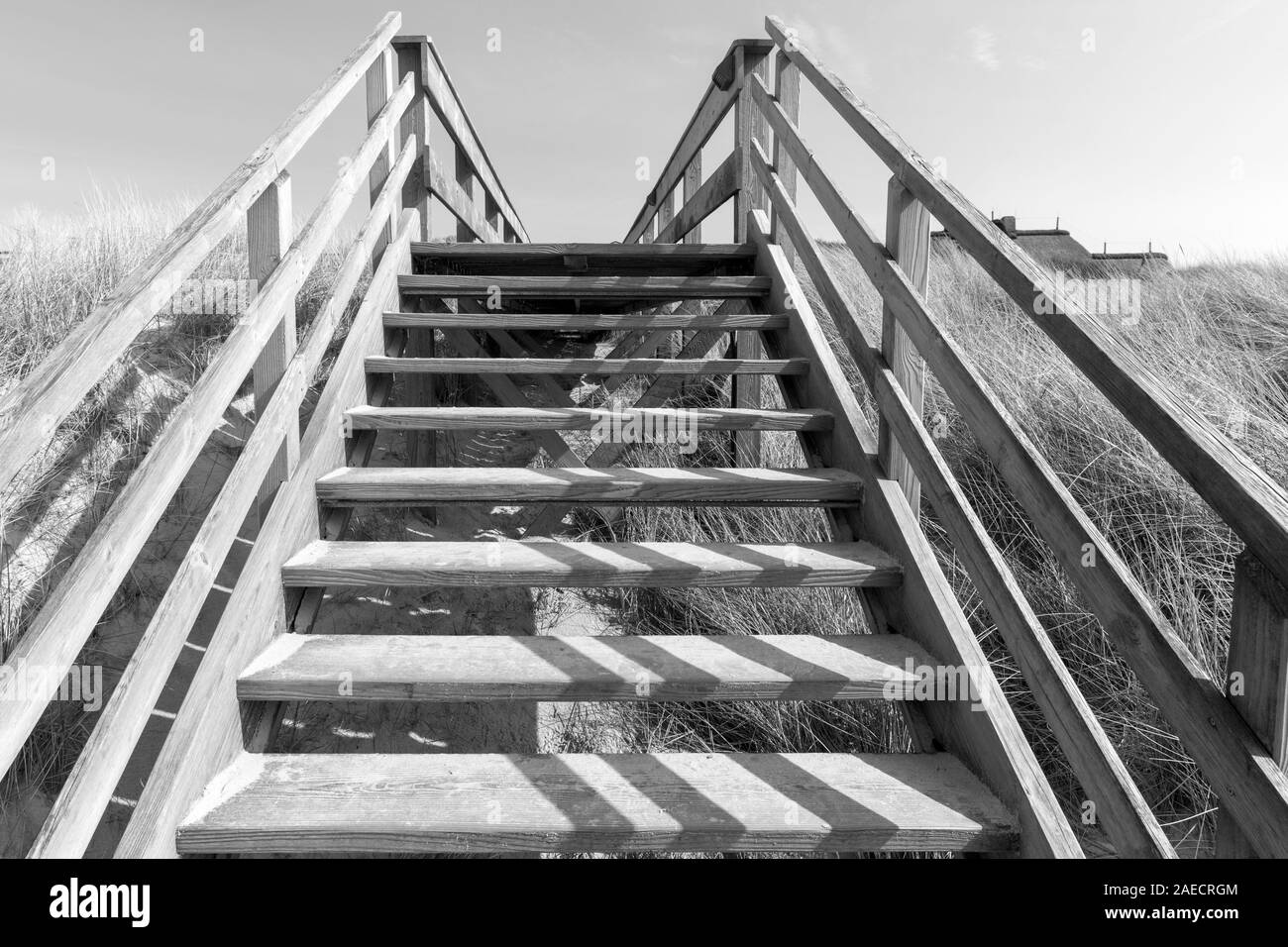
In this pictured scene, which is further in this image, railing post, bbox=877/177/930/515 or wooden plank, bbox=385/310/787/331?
wooden plank, bbox=385/310/787/331

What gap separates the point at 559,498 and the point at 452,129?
298 cm

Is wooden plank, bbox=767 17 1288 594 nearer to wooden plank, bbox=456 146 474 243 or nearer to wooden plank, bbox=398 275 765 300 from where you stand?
wooden plank, bbox=398 275 765 300

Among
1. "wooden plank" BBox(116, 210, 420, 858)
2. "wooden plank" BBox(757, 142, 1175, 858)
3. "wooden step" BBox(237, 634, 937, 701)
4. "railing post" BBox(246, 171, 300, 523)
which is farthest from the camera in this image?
"railing post" BBox(246, 171, 300, 523)

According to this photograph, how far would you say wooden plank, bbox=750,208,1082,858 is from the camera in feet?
4.63

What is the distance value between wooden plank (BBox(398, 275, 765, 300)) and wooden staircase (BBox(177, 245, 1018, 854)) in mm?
1002

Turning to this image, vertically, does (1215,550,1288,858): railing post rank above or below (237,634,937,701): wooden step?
above

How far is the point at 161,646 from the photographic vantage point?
1.38 metres

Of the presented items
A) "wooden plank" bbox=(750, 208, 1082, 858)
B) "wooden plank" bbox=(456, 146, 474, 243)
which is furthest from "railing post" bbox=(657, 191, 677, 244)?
"wooden plank" bbox=(750, 208, 1082, 858)

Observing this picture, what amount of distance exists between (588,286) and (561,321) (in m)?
0.45

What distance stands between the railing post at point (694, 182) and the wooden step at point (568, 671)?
3760mm

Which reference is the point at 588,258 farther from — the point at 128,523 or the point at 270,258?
the point at 128,523

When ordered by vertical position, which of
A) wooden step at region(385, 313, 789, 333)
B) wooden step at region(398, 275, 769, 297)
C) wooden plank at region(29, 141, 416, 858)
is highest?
wooden step at region(398, 275, 769, 297)

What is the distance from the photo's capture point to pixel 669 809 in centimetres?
147

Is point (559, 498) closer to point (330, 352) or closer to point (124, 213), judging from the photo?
point (330, 352)
